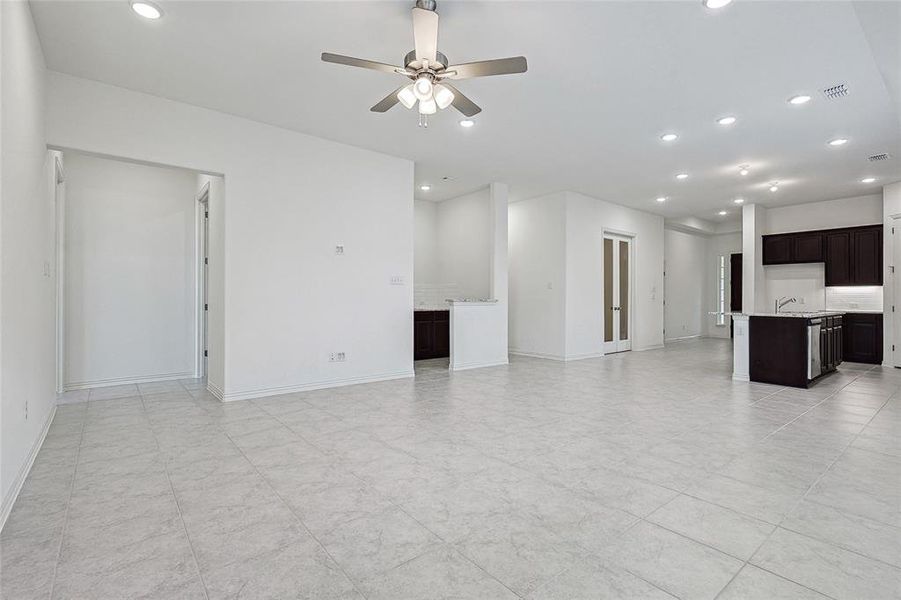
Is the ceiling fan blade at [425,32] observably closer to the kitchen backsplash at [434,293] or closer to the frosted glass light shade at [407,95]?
the frosted glass light shade at [407,95]

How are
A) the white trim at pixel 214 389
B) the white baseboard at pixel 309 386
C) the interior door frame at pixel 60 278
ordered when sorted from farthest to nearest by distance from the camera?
the interior door frame at pixel 60 278
the white trim at pixel 214 389
the white baseboard at pixel 309 386

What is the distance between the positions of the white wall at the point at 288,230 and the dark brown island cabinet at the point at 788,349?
4646 mm

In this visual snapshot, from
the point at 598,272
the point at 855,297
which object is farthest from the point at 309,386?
the point at 855,297

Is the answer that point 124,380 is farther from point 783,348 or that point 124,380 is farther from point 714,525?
point 783,348

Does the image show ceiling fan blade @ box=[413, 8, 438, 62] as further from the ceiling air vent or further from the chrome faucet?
the chrome faucet

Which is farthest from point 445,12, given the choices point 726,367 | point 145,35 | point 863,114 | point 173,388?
point 726,367

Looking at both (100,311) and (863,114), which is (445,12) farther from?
(100,311)

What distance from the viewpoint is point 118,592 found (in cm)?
163

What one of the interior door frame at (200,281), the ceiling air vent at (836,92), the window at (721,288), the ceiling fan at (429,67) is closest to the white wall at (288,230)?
the interior door frame at (200,281)

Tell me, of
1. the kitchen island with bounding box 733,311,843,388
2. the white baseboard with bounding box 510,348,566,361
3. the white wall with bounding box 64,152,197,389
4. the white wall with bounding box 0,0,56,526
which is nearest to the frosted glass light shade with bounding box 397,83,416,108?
the white wall with bounding box 0,0,56,526

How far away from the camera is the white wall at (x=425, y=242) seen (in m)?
8.62

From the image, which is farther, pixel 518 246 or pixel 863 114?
pixel 518 246

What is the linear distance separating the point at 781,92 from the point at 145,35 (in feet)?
17.5

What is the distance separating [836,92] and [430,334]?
6.09m
